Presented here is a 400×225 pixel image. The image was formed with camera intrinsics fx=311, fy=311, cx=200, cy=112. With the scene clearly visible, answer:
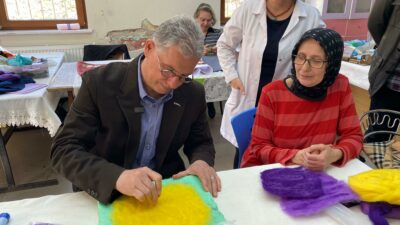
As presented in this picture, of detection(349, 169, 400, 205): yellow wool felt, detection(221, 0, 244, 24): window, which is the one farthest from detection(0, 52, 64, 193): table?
detection(221, 0, 244, 24): window

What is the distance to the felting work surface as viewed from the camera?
2.85 feet

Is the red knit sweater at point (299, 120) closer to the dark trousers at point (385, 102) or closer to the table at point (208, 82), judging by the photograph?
the dark trousers at point (385, 102)

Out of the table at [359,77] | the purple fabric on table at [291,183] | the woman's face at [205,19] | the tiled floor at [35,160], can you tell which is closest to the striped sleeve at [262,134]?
the purple fabric on table at [291,183]

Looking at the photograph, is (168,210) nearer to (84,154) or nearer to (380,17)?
(84,154)

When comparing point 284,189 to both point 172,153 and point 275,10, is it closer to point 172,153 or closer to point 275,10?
point 172,153

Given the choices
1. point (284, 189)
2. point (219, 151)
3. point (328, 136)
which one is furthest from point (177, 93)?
point (219, 151)

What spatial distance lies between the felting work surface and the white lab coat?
3.75 ft

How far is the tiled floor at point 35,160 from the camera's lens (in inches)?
101

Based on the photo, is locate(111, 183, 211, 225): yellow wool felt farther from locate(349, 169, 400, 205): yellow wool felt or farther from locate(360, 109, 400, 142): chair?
locate(360, 109, 400, 142): chair

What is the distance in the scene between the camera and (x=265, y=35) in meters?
1.92

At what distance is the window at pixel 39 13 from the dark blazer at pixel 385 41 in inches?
154

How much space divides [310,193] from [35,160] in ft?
9.41

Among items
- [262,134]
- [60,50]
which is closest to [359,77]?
[262,134]

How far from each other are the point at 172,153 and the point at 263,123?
450mm
